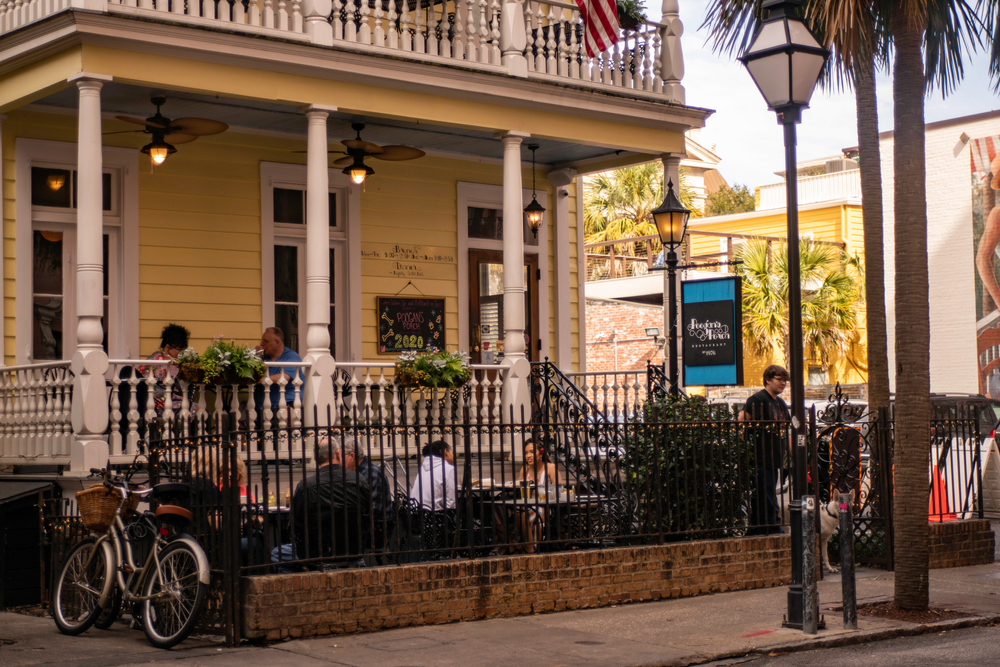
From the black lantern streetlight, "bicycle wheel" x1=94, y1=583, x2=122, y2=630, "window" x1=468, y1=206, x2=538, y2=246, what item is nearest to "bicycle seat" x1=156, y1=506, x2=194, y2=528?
"bicycle wheel" x1=94, y1=583, x2=122, y2=630

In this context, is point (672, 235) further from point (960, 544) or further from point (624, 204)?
point (624, 204)

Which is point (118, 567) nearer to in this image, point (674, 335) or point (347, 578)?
point (347, 578)

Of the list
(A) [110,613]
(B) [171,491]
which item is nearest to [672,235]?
(B) [171,491]

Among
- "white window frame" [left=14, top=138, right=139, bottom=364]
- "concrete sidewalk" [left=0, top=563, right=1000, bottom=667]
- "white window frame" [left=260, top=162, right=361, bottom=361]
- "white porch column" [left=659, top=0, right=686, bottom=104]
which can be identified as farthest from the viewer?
"white porch column" [left=659, top=0, right=686, bottom=104]

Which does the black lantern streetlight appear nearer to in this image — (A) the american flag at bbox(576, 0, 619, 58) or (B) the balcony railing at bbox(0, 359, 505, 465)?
(A) the american flag at bbox(576, 0, 619, 58)

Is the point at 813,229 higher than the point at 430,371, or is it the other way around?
the point at 813,229

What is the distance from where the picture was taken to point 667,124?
1491cm

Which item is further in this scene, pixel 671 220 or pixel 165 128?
pixel 671 220

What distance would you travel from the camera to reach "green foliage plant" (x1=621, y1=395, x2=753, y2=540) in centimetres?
1054

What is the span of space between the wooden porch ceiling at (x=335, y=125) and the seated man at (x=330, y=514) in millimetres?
5108

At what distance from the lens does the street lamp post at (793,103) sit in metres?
8.77

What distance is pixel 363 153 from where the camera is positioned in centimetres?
1373

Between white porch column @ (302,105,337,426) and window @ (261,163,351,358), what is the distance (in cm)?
217

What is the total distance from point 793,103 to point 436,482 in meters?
3.99
